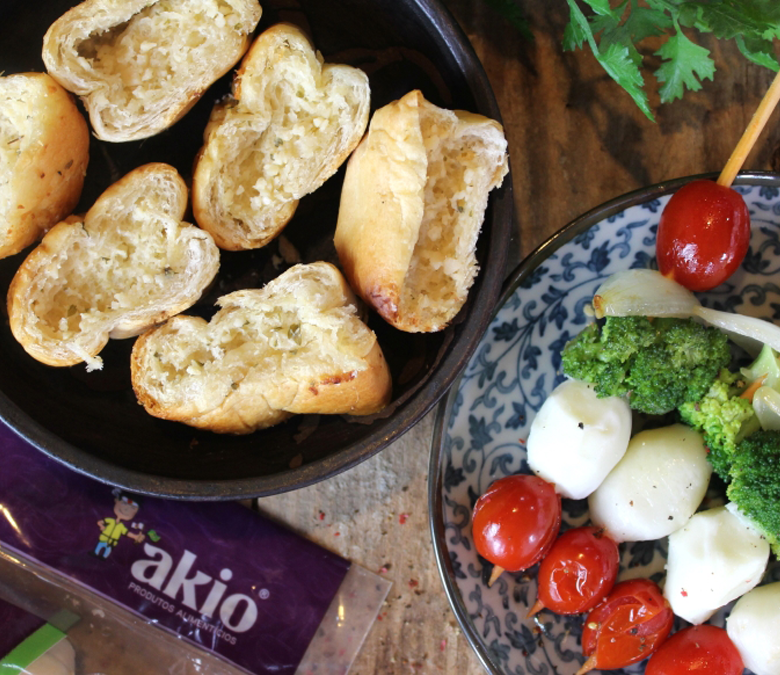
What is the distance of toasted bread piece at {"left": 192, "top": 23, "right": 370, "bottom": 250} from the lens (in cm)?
167

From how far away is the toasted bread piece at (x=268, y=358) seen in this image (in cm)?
165

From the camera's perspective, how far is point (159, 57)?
1677mm

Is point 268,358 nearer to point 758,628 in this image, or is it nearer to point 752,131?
point 752,131

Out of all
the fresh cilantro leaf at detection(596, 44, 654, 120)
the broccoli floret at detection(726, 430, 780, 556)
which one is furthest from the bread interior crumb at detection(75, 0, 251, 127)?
the broccoli floret at detection(726, 430, 780, 556)

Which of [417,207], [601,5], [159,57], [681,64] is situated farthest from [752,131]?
[159,57]

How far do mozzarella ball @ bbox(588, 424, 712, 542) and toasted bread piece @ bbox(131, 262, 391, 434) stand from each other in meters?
0.70

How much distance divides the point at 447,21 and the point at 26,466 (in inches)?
66.4

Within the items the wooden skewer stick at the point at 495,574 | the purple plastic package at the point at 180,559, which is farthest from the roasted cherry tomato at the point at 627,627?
the purple plastic package at the point at 180,559

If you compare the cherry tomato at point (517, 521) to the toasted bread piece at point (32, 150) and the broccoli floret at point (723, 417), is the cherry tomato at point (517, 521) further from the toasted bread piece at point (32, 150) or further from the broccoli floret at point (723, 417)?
the toasted bread piece at point (32, 150)

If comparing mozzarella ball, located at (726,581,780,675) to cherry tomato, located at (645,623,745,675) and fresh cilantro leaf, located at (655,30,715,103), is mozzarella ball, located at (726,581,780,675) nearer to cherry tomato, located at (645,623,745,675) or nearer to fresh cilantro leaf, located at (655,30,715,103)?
cherry tomato, located at (645,623,745,675)

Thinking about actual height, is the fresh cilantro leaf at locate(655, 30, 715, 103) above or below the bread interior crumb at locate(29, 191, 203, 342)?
above

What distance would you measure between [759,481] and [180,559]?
161 cm

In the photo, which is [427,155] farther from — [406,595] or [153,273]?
[406,595]

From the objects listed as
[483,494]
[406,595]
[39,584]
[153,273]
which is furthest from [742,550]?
[39,584]
